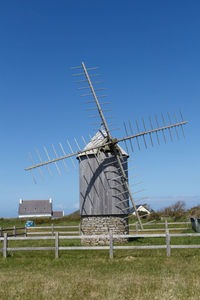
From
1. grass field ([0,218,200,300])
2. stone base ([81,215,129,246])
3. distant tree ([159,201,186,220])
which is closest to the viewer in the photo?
grass field ([0,218,200,300])

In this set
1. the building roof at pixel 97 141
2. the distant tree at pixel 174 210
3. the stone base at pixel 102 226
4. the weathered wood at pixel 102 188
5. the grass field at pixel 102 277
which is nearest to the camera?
the grass field at pixel 102 277

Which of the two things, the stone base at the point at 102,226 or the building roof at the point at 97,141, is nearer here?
the stone base at the point at 102,226

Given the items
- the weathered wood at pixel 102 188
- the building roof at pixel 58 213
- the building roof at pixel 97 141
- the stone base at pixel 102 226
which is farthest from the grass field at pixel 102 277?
the building roof at pixel 58 213

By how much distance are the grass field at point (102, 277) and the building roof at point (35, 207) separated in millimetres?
A: 70340

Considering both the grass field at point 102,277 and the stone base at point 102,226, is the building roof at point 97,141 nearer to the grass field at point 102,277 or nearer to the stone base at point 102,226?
the stone base at point 102,226

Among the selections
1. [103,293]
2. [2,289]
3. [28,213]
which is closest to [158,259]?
[103,293]

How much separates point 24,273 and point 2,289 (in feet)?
6.90

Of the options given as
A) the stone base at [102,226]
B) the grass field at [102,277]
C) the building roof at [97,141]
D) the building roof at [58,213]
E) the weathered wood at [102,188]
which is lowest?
the grass field at [102,277]

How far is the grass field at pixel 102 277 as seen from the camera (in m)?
8.08

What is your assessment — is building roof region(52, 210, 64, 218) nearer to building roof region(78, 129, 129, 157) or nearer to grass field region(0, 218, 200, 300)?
building roof region(78, 129, 129, 157)

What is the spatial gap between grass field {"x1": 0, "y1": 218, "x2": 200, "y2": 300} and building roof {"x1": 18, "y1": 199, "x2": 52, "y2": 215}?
7034cm

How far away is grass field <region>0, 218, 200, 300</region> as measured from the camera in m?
8.08

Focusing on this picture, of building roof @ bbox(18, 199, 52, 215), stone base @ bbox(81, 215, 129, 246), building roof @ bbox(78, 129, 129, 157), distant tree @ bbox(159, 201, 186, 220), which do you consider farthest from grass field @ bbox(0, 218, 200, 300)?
building roof @ bbox(18, 199, 52, 215)

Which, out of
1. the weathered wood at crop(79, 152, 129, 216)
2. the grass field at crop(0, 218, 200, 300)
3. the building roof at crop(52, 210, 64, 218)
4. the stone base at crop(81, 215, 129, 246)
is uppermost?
the building roof at crop(52, 210, 64, 218)
